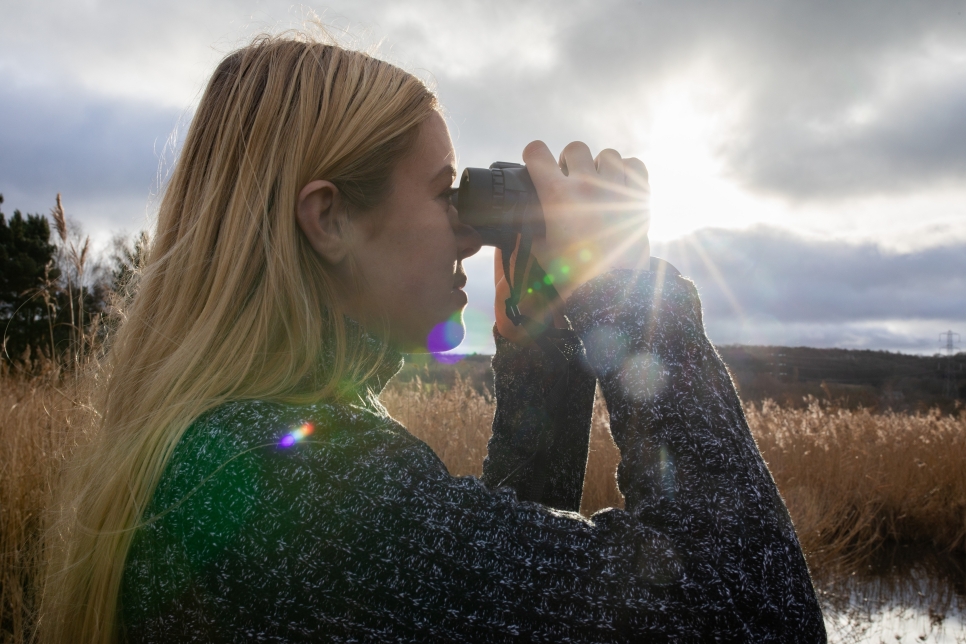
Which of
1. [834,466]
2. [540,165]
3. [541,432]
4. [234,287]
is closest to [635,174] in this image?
[540,165]

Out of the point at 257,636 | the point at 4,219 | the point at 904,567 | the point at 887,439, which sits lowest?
the point at 904,567

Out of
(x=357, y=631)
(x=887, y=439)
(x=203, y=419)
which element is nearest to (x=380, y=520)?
(x=357, y=631)

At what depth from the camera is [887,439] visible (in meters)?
4.70

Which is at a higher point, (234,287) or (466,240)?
(466,240)

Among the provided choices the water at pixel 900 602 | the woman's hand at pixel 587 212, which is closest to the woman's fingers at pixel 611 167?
the woman's hand at pixel 587 212

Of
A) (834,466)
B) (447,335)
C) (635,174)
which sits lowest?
(834,466)

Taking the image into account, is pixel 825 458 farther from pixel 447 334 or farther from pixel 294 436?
pixel 294 436

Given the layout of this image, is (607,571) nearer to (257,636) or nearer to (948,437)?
(257,636)

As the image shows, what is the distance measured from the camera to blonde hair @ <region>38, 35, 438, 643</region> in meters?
0.85

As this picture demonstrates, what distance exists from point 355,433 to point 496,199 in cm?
57

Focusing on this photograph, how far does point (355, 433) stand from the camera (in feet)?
2.59

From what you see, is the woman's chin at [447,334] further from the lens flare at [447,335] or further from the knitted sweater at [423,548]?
the knitted sweater at [423,548]

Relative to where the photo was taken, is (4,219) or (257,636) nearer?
(257,636)

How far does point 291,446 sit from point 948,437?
5.68m
